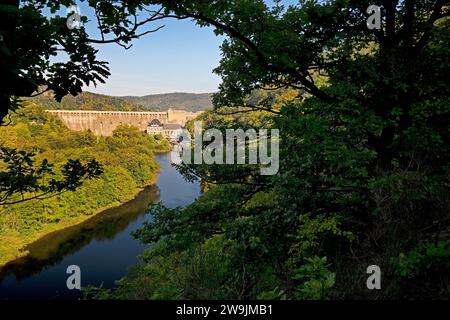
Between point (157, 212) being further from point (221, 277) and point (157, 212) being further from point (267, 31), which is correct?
point (267, 31)

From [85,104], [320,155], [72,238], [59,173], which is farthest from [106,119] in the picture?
[320,155]

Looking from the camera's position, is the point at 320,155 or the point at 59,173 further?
the point at 59,173

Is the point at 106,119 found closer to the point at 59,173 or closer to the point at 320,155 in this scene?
the point at 59,173

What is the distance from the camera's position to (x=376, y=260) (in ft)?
15.5

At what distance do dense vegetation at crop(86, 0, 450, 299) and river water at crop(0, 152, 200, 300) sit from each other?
39.8ft

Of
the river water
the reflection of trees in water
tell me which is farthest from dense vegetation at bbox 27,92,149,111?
the river water

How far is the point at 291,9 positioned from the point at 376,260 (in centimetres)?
571

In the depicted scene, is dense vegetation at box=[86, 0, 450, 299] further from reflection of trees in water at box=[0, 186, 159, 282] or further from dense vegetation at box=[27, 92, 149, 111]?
dense vegetation at box=[27, 92, 149, 111]

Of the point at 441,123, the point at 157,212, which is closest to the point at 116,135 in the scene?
the point at 157,212

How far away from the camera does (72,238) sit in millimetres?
31891

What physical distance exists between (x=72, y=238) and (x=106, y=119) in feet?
334

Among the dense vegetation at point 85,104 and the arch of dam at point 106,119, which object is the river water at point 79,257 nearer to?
the arch of dam at point 106,119

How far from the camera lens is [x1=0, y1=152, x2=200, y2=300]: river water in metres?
22.8

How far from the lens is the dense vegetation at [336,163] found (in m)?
5.14
